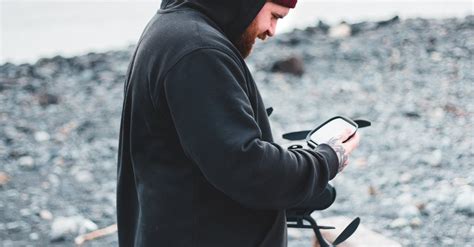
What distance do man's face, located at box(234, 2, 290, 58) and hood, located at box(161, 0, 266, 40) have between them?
21 millimetres

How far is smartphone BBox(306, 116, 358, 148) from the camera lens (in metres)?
1.85

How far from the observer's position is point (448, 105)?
5402mm

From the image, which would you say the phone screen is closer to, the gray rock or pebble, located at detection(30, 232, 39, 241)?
the gray rock

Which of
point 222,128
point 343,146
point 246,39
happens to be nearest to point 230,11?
point 246,39

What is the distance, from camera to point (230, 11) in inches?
66.4

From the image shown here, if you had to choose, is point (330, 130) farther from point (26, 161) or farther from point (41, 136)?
point (41, 136)

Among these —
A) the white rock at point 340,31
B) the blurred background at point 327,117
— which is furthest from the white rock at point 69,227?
the white rock at point 340,31

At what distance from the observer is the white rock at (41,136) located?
5.09 meters

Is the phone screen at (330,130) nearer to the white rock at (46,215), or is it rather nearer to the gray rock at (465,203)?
the gray rock at (465,203)

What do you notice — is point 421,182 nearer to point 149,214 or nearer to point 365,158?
point 365,158

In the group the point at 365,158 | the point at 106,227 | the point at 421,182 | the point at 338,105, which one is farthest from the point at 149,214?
the point at 338,105

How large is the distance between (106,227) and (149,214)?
2291 mm

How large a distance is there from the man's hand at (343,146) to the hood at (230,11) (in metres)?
0.35

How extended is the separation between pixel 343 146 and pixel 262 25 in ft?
1.13
